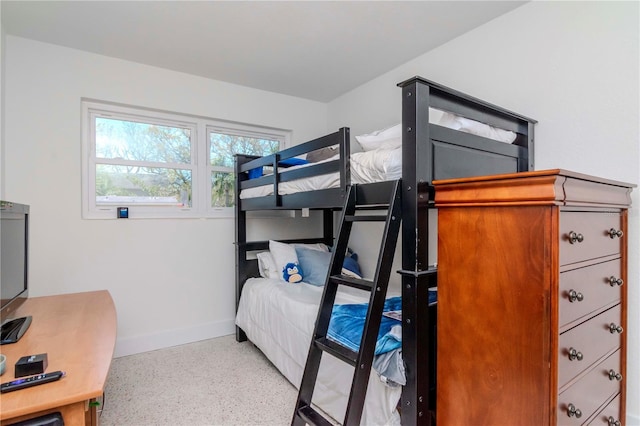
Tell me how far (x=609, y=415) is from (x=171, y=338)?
2965 mm

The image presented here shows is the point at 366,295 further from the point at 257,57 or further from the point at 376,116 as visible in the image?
the point at 257,57

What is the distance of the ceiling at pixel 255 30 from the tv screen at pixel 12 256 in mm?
1292

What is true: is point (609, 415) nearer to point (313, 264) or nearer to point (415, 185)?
point (415, 185)

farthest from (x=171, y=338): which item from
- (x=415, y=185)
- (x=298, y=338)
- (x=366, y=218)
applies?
(x=415, y=185)

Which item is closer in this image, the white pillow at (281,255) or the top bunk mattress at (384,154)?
the top bunk mattress at (384,154)

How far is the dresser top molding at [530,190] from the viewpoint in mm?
1026

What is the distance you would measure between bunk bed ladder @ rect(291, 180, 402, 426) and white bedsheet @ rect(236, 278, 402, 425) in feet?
0.67

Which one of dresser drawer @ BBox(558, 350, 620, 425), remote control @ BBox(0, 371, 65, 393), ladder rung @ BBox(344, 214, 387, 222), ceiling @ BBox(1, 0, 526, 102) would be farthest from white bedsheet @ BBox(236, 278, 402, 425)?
ceiling @ BBox(1, 0, 526, 102)

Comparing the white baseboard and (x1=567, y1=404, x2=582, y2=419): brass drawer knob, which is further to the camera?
the white baseboard

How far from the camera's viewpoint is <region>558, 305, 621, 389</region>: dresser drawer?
3.58ft

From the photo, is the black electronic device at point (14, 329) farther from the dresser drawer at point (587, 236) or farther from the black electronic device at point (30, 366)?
the dresser drawer at point (587, 236)

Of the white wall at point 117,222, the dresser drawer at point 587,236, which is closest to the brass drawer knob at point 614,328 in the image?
the dresser drawer at point 587,236

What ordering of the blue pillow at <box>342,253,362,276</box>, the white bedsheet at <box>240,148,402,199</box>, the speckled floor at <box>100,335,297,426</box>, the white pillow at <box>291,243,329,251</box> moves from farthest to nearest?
the white pillow at <box>291,243,329,251</box>, the blue pillow at <box>342,253,362,276</box>, the speckled floor at <box>100,335,297,426</box>, the white bedsheet at <box>240,148,402,199</box>

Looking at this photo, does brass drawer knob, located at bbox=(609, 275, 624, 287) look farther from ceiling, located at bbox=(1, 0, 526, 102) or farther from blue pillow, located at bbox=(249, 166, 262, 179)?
blue pillow, located at bbox=(249, 166, 262, 179)
